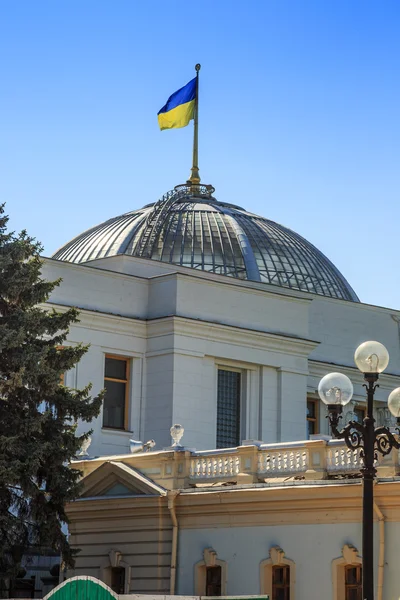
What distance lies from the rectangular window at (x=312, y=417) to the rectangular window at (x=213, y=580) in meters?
16.6

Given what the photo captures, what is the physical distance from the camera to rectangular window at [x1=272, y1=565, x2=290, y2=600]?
2672cm

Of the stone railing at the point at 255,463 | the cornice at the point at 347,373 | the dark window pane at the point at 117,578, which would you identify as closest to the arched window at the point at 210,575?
the stone railing at the point at 255,463

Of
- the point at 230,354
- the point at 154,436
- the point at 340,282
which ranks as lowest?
the point at 154,436

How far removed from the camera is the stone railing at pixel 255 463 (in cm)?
2592

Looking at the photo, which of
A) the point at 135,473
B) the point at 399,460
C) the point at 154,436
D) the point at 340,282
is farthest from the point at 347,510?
the point at 340,282

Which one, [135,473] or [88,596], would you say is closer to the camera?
[88,596]

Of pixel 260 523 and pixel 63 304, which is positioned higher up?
pixel 63 304

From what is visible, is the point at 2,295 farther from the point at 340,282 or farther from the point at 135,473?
the point at 340,282


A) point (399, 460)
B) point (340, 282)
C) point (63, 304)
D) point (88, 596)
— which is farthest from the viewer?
point (340, 282)

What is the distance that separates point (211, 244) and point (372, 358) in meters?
30.0

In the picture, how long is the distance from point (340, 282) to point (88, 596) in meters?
39.4

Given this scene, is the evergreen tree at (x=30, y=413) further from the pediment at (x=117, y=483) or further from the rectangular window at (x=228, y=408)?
the rectangular window at (x=228, y=408)

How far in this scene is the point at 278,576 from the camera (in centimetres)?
2702

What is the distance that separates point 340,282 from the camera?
54.3m
